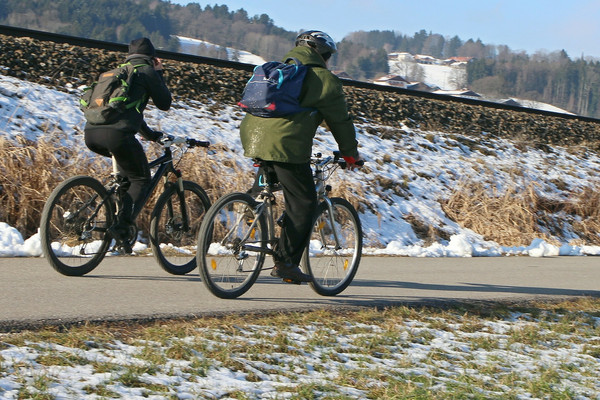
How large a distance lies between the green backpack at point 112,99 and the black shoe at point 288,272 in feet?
5.49

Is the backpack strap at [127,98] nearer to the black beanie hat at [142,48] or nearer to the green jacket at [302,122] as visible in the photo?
the black beanie hat at [142,48]

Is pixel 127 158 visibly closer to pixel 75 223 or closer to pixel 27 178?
pixel 75 223

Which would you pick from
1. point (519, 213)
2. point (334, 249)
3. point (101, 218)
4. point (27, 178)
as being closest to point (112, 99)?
point (101, 218)

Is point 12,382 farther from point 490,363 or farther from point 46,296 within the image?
point 490,363

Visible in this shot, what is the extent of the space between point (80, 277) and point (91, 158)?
4.01 meters

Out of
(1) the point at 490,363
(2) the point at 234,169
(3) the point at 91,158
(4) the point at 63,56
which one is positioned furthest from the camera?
(4) the point at 63,56

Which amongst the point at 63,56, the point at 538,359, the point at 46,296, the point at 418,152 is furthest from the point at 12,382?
the point at 418,152

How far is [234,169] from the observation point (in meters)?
12.3

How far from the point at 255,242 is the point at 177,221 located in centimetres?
129

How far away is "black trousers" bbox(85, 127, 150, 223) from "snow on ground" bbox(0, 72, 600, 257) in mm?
1754

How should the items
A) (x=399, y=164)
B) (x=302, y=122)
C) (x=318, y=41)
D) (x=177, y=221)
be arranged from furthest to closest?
(x=399, y=164) < (x=177, y=221) < (x=318, y=41) < (x=302, y=122)

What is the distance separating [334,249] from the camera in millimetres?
6895

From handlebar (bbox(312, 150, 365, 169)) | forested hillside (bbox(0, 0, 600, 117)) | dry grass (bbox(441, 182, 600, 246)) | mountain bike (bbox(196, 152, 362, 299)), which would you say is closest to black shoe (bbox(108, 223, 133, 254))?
mountain bike (bbox(196, 152, 362, 299))

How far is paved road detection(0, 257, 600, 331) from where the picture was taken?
5.50 m
